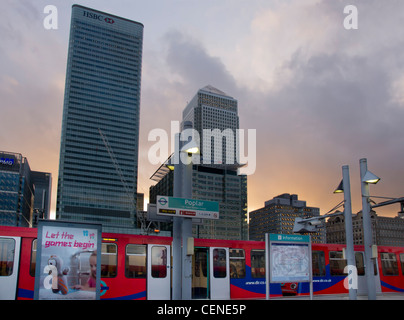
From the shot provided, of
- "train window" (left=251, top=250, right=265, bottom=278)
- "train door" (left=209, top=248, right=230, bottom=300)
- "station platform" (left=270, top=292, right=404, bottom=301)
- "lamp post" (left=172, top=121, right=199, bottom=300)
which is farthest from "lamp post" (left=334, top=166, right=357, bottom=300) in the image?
"lamp post" (left=172, top=121, right=199, bottom=300)

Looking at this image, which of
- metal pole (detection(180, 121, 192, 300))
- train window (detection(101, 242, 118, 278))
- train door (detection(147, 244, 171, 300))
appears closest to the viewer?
metal pole (detection(180, 121, 192, 300))

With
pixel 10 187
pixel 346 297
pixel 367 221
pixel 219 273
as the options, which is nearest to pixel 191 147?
pixel 219 273

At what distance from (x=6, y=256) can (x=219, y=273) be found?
961 cm

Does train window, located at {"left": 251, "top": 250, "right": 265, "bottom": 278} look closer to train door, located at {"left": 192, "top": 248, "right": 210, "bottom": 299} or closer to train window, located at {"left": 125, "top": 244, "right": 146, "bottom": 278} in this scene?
train door, located at {"left": 192, "top": 248, "right": 210, "bottom": 299}

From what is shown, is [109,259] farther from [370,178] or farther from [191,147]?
[370,178]

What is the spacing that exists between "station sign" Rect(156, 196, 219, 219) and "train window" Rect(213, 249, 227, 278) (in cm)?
550

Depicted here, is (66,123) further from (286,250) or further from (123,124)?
(286,250)

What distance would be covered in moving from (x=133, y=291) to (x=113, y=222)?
544 ft

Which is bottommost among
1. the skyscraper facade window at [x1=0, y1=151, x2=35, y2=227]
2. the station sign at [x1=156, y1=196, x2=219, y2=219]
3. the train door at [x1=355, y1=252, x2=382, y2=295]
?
the train door at [x1=355, y1=252, x2=382, y2=295]

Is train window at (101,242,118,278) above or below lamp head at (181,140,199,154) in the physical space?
below

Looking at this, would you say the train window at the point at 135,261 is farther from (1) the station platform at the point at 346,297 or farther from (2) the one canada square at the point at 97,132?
(2) the one canada square at the point at 97,132

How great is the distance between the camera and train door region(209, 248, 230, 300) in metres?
18.7
